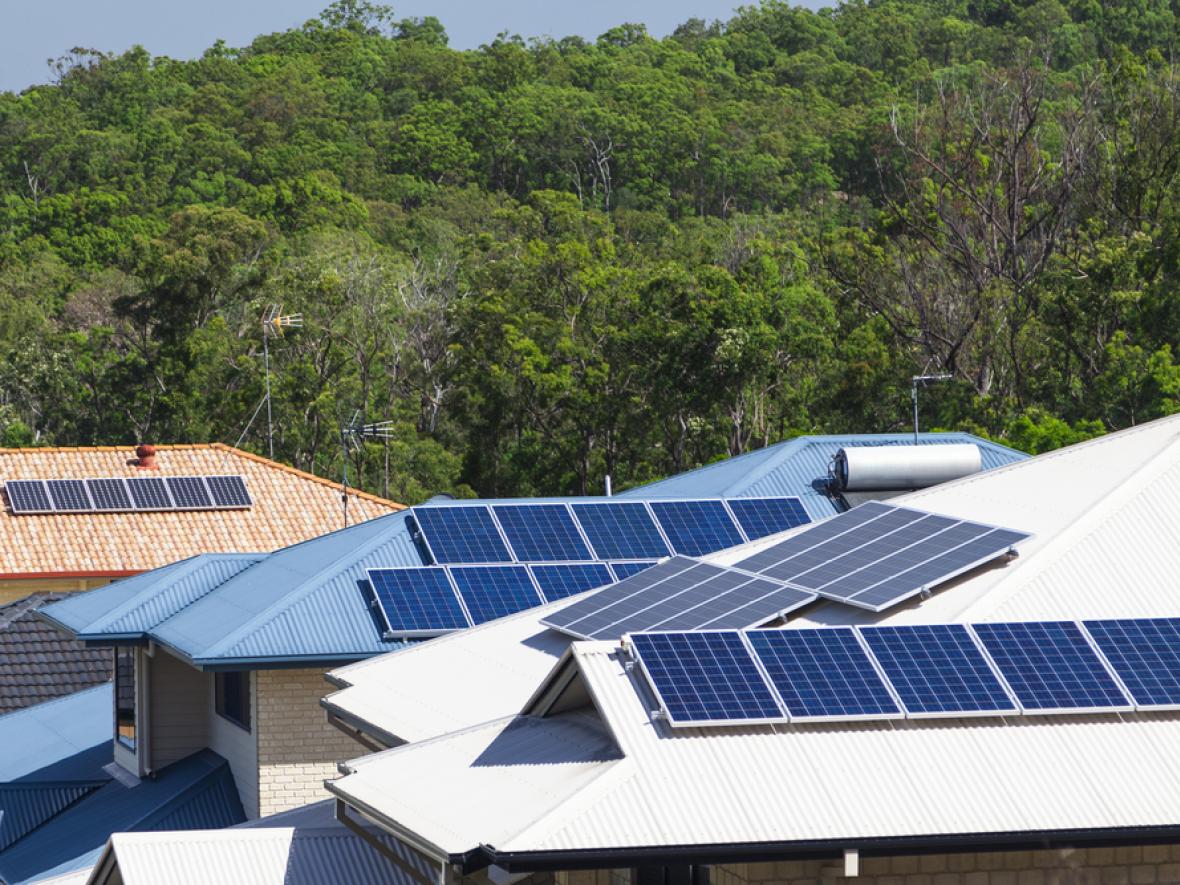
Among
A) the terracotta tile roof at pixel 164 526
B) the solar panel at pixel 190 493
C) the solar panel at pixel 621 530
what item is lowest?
the terracotta tile roof at pixel 164 526

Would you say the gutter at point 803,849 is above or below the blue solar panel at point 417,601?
above

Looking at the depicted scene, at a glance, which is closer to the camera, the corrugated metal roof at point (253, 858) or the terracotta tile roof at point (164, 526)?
the corrugated metal roof at point (253, 858)

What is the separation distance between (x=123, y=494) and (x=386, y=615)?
22.8m

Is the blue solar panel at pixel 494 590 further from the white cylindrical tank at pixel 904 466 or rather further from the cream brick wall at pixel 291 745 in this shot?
the white cylindrical tank at pixel 904 466

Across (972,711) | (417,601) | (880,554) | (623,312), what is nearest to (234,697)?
(417,601)

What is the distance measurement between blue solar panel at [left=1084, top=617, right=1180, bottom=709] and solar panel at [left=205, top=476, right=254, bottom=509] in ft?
102

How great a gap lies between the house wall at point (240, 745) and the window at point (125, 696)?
1444 mm

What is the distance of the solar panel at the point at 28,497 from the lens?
43.3 metres

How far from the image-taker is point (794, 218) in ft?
324

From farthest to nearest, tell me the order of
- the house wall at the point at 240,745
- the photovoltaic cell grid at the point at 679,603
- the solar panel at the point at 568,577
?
the solar panel at the point at 568,577, the house wall at the point at 240,745, the photovoltaic cell grid at the point at 679,603

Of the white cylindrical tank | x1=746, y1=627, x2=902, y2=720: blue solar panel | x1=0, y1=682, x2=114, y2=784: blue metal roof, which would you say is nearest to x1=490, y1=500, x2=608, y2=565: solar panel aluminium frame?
the white cylindrical tank

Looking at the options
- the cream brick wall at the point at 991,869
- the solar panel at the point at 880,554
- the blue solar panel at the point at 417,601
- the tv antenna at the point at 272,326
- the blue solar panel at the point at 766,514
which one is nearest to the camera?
the cream brick wall at the point at 991,869

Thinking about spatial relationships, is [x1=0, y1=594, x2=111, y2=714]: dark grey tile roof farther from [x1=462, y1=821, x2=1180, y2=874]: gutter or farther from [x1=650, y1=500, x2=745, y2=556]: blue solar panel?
[x1=462, y1=821, x2=1180, y2=874]: gutter

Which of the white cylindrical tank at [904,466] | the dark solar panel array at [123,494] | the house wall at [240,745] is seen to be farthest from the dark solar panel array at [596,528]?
the dark solar panel array at [123,494]
